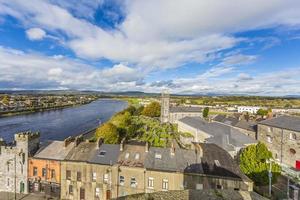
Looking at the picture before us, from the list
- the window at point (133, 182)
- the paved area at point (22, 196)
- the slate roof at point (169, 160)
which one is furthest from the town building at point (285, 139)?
the paved area at point (22, 196)

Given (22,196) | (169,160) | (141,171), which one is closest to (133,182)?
(141,171)

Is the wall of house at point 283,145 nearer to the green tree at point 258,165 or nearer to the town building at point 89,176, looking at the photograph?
the green tree at point 258,165

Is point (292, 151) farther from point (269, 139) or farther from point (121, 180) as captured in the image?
point (121, 180)

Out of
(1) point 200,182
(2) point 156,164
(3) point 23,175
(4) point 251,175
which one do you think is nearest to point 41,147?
(3) point 23,175

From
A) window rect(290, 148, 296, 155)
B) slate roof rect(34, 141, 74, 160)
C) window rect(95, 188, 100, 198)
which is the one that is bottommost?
window rect(95, 188, 100, 198)

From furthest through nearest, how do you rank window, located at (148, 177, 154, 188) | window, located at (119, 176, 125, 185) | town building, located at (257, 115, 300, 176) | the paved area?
town building, located at (257, 115, 300, 176) < the paved area < window, located at (119, 176, 125, 185) < window, located at (148, 177, 154, 188)

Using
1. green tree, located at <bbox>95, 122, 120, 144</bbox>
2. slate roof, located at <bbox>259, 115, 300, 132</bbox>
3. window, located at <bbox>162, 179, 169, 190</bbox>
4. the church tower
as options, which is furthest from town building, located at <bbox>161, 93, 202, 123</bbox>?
window, located at <bbox>162, 179, 169, 190</bbox>

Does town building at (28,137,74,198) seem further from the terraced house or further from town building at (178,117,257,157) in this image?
town building at (178,117,257,157)
